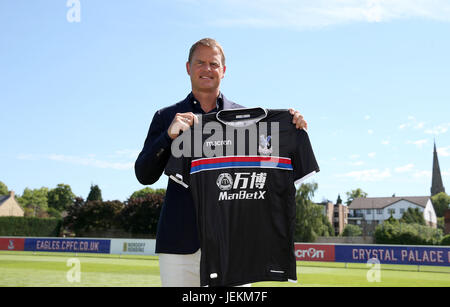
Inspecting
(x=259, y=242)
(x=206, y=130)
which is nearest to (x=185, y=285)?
(x=259, y=242)

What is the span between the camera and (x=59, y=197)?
363ft

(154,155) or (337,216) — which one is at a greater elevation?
(154,155)

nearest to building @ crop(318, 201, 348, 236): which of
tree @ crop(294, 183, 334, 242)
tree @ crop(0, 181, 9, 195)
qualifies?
tree @ crop(294, 183, 334, 242)

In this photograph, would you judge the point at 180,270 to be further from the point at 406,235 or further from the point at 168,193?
the point at 406,235

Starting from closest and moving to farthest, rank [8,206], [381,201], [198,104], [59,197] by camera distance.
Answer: [198,104], [8,206], [381,201], [59,197]

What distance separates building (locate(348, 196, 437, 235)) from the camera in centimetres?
9456

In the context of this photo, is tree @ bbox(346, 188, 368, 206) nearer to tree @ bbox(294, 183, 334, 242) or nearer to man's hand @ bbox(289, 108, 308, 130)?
tree @ bbox(294, 183, 334, 242)

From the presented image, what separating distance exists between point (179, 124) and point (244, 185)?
0.72 m

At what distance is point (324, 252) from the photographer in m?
23.0

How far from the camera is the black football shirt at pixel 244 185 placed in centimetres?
319

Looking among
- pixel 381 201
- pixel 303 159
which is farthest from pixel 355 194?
pixel 303 159

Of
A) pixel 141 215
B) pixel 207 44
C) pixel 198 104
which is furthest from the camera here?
pixel 141 215
